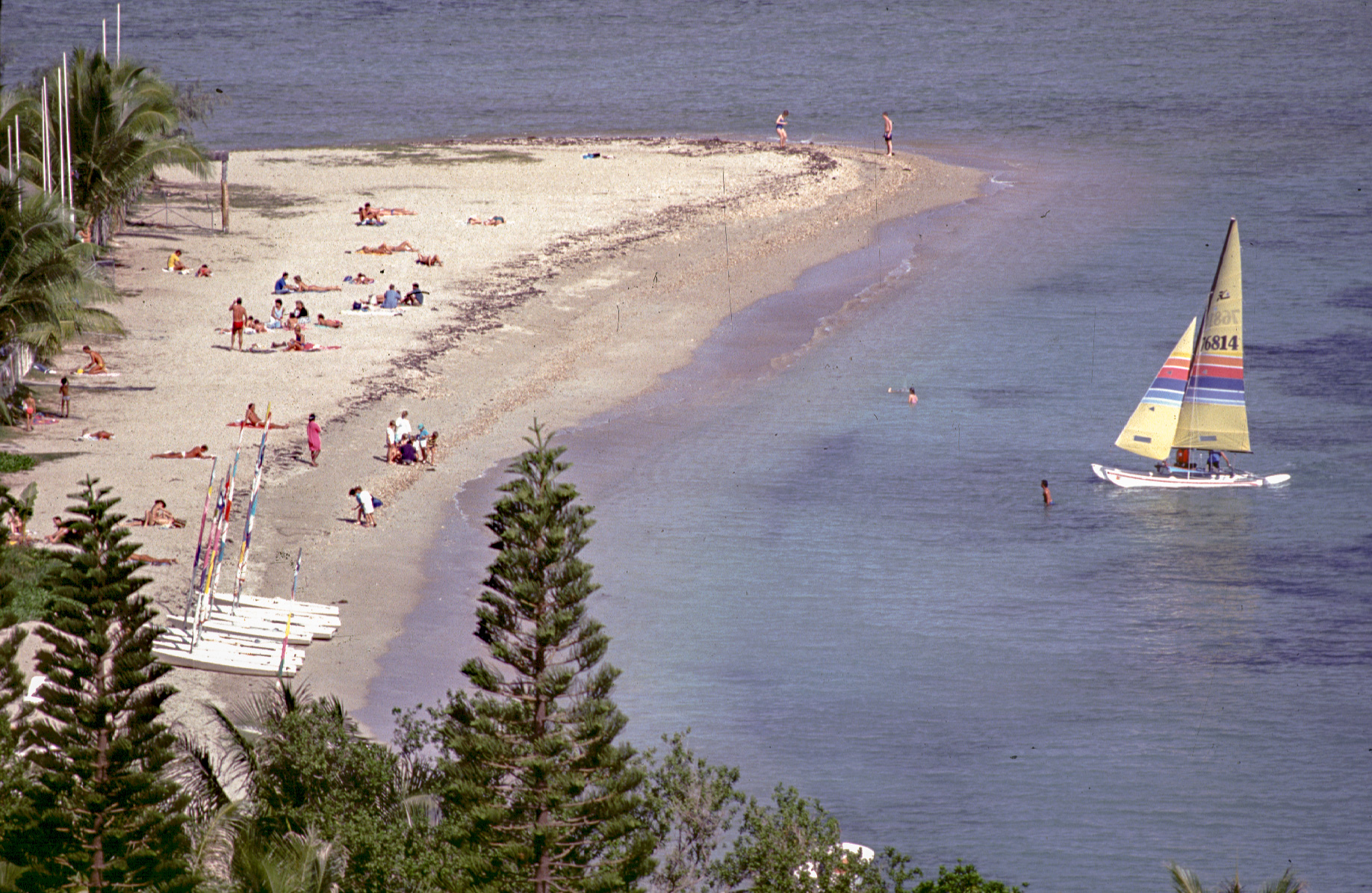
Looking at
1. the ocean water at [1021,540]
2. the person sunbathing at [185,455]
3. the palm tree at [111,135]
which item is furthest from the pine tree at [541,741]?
the palm tree at [111,135]

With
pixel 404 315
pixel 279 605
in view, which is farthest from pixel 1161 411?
pixel 279 605

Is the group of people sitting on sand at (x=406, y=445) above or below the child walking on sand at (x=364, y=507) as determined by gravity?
above

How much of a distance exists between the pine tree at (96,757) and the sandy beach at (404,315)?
8.11 metres

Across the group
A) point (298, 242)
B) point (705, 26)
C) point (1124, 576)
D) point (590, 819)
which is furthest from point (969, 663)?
point (705, 26)

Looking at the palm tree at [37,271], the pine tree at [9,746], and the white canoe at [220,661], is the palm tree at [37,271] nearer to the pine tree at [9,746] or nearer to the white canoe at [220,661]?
the white canoe at [220,661]

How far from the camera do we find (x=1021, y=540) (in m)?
34.6

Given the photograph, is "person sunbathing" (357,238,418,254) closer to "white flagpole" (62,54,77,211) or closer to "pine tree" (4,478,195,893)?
"white flagpole" (62,54,77,211)

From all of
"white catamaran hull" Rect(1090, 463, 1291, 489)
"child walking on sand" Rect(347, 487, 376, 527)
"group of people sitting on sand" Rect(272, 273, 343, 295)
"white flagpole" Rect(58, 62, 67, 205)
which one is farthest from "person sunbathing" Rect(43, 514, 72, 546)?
"white catamaran hull" Rect(1090, 463, 1291, 489)

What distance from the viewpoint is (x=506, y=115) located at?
93.1 meters

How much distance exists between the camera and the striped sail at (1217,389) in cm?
3866

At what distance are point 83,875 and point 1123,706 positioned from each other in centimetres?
1788

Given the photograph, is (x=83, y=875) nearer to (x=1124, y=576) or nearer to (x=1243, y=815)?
(x=1243, y=815)

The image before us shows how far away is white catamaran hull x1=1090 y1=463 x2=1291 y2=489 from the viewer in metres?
38.2

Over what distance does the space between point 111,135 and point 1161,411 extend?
106ft
